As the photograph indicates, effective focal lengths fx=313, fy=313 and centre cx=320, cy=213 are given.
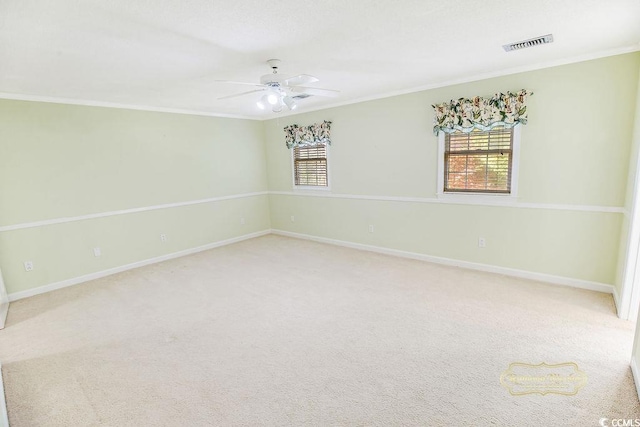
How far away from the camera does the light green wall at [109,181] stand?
3.66m

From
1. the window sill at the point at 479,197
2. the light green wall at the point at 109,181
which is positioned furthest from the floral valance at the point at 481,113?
the light green wall at the point at 109,181

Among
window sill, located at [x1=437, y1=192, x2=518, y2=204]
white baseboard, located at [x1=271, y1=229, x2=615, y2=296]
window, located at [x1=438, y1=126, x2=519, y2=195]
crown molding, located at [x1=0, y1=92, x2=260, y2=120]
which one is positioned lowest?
white baseboard, located at [x1=271, y1=229, x2=615, y2=296]

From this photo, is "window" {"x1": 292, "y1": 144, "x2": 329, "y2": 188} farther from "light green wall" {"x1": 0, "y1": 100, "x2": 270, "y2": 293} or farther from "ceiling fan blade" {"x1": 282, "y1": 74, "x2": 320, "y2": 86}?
"ceiling fan blade" {"x1": 282, "y1": 74, "x2": 320, "y2": 86}

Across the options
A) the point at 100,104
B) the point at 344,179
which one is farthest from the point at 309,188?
the point at 100,104

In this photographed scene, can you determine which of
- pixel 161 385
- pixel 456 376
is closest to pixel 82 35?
pixel 161 385

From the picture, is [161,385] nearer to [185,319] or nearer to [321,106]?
[185,319]

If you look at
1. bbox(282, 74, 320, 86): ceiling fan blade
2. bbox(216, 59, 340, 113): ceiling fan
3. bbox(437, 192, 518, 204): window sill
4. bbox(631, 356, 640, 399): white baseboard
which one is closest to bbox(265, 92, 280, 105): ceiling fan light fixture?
bbox(216, 59, 340, 113): ceiling fan

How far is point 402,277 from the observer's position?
12.8 feet

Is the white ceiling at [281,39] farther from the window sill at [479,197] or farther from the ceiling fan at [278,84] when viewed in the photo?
the window sill at [479,197]

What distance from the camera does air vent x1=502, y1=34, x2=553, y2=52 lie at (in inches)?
98.9

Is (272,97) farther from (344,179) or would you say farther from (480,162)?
(480,162)

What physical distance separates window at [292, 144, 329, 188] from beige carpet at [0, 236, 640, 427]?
217cm

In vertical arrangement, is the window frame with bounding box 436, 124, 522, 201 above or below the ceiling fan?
below

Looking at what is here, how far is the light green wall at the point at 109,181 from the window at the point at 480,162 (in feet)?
12.0
